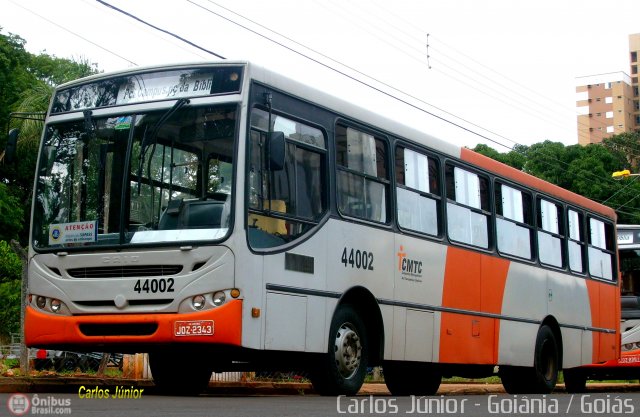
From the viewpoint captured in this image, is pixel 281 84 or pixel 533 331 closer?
pixel 281 84

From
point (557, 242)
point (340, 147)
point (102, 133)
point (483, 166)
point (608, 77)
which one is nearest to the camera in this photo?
point (102, 133)

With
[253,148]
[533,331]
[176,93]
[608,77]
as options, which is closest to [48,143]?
[176,93]

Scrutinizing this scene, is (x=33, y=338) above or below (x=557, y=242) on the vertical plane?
below

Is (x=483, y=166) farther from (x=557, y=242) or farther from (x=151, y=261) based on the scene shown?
(x=151, y=261)

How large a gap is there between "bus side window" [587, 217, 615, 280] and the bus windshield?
399 inches

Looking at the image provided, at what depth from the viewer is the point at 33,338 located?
431 inches

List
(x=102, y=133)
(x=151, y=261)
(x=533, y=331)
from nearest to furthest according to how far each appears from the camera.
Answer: (x=151, y=261) < (x=102, y=133) < (x=533, y=331)

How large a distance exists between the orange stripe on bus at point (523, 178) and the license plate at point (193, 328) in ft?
18.8

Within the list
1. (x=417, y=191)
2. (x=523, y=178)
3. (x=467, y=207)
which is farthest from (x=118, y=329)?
(x=523, y=178)

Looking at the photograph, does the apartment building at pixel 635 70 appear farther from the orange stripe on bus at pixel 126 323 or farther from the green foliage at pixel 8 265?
the orange stripe on bus at pixel 126 323

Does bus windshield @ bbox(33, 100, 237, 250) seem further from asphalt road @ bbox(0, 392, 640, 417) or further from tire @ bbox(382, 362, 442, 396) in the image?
tire @ bbox(382, 362, 442, 396)

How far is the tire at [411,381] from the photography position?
49.9ft

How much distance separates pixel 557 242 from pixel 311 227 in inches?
296

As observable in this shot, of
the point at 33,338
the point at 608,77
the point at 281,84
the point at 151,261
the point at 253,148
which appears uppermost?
the point at 608,77
